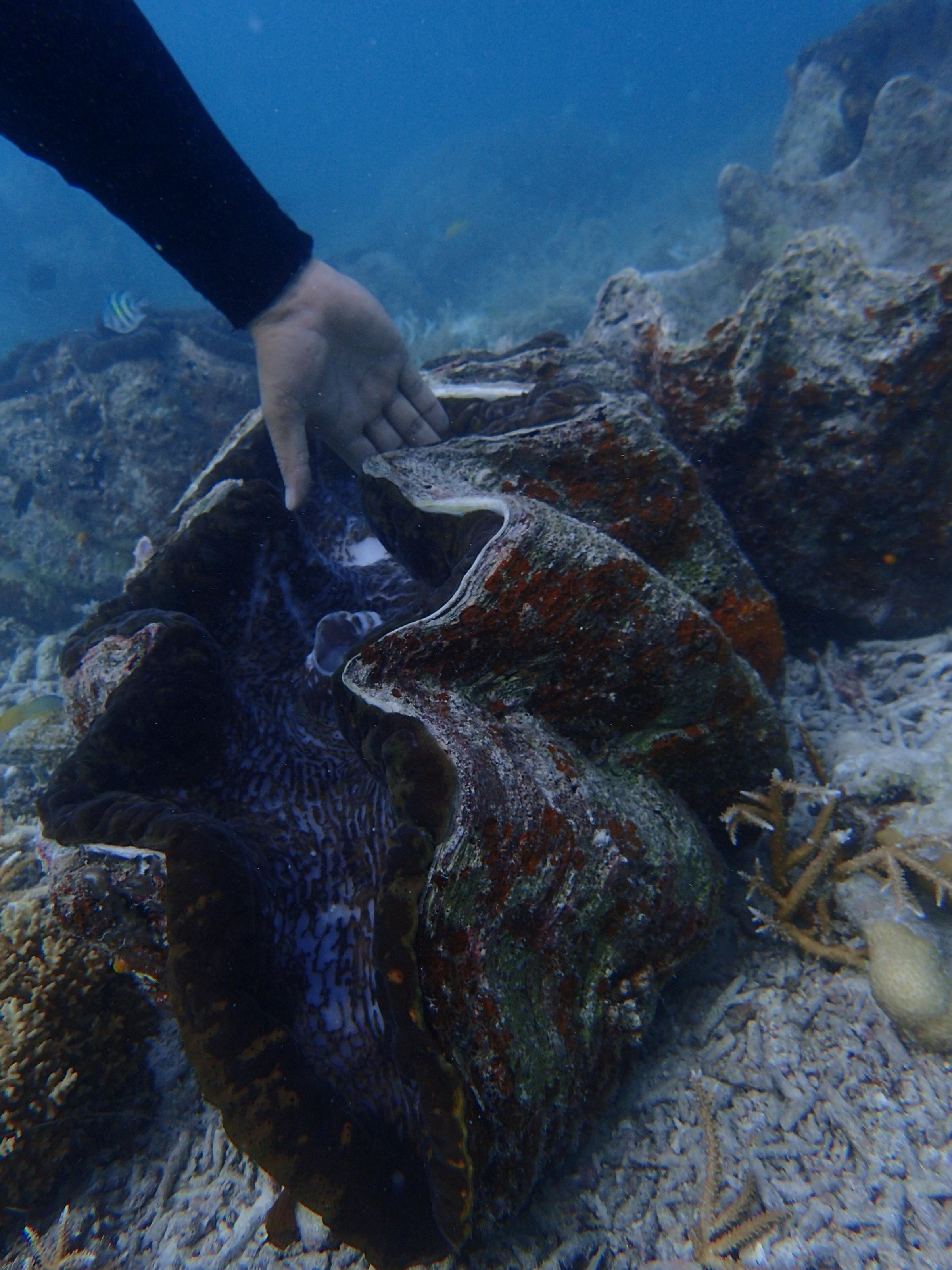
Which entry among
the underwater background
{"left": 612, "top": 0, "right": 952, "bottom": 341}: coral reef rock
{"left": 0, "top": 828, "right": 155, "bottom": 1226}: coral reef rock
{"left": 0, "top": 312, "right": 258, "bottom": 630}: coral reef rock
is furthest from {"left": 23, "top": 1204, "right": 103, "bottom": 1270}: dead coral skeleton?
{"left": 0, "top": 312, "right": 258, "bottom": 630}: coral reef rock

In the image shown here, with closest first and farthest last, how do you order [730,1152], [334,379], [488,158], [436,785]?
1. [436,785]
2. [730,1152]
3. [334,379]
4. [488,158]

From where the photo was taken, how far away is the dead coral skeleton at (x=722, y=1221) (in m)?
1.31

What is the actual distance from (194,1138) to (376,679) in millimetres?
1527

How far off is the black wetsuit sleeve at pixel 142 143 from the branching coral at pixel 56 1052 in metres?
2.18

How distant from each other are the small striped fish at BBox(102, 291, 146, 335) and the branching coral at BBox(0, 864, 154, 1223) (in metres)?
7.35

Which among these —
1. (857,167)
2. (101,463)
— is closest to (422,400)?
(101,463)

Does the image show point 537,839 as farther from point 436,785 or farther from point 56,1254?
point 56,1254

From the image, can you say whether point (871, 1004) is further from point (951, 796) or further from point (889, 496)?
point (889, 496)

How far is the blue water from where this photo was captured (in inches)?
740

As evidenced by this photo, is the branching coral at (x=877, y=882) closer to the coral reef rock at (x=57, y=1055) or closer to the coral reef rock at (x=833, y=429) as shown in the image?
the coral reef rock at (x=833, y=429)

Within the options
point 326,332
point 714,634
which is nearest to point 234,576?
point 326,332

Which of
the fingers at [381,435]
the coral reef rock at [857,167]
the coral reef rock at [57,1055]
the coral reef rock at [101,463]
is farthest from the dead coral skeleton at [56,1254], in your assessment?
the coral reef rock at [101,463]

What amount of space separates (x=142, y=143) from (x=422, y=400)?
1075mm

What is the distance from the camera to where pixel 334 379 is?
2.09 meters
